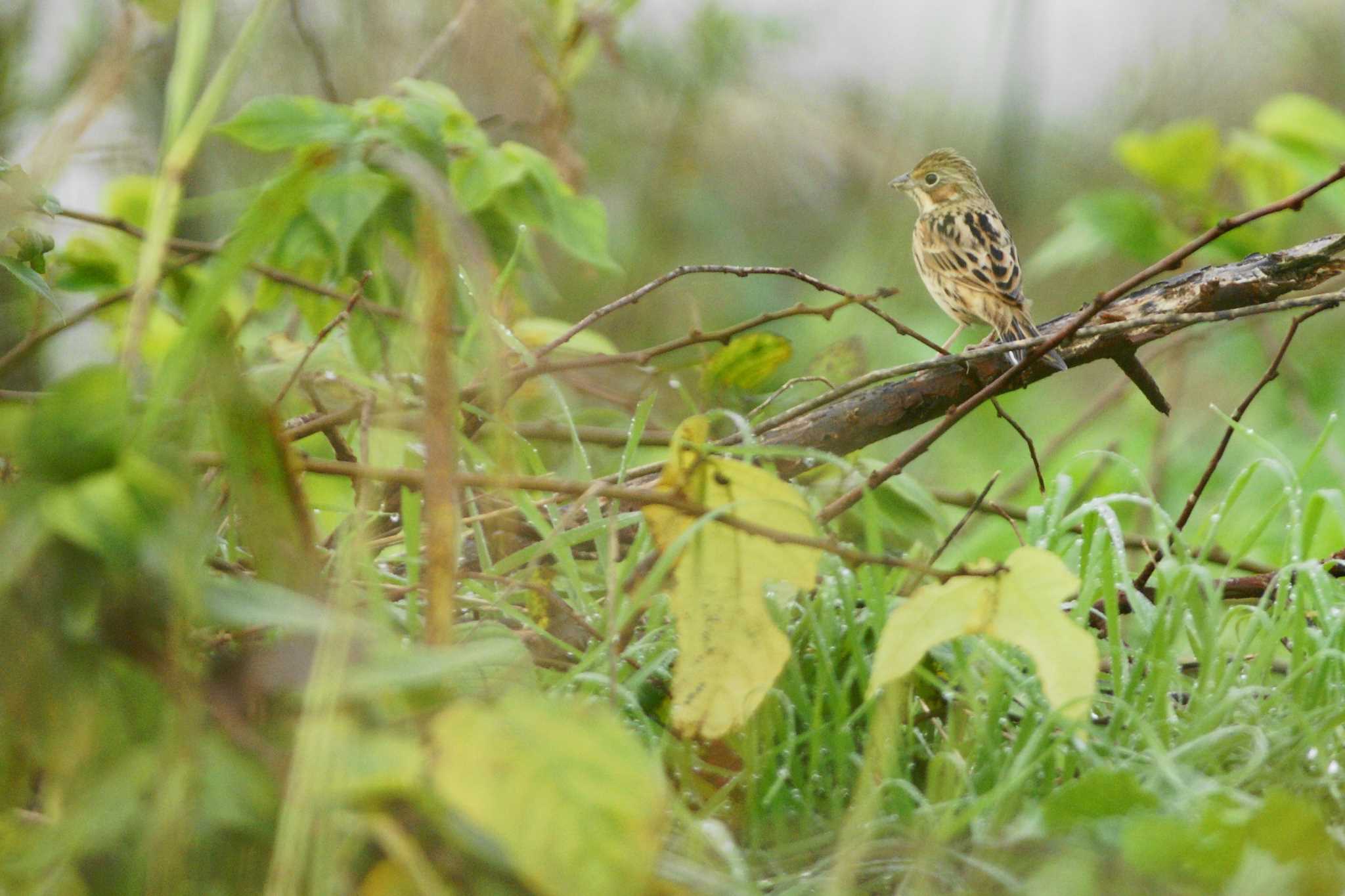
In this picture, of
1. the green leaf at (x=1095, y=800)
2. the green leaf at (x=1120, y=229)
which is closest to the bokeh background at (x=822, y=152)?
the green leaf at (x=1120, y=229)

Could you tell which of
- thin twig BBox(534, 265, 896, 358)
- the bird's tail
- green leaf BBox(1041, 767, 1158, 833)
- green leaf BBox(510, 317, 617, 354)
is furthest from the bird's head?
green leaf BBox(1041, 767, 1158, 833)

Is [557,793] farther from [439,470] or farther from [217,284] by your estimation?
[217,284]

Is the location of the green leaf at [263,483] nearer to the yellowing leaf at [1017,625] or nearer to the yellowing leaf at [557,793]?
the yellowing leaf at [557,793]

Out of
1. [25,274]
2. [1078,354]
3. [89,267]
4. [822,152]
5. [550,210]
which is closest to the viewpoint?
[25,274]

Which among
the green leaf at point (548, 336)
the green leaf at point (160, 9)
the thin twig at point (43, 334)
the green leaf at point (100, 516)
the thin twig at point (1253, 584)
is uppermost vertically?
the green leaf at point (160, 9)

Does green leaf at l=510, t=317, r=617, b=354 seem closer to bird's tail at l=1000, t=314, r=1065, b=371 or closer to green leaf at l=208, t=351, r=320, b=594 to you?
bird's tail at l=1000, t=314, r=1065, b=371

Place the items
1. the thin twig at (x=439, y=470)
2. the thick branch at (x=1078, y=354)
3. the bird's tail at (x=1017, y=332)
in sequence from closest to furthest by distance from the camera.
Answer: the thin twig at (x=439, y=470) < the thick branch at (x=1078, y=354) < the bird's tail at (x=1017, y=332)

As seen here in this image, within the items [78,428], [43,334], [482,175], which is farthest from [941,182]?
[78,428]
